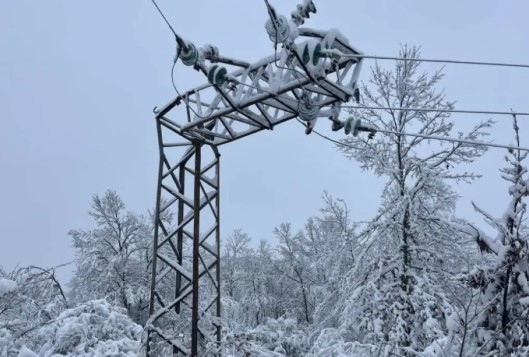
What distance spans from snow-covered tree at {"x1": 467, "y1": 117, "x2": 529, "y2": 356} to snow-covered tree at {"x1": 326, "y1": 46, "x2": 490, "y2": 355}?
6.19 m

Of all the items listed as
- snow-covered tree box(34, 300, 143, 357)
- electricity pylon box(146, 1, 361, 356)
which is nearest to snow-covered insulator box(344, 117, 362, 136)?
electricity pylon box(146, 1, 361, 356)

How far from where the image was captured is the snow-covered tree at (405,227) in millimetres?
10438

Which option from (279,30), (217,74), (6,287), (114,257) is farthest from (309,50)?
(114,257)

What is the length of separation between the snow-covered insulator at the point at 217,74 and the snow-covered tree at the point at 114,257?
14315 mm

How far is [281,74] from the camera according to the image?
198 inches

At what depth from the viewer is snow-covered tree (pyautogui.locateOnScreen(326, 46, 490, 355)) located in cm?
1044

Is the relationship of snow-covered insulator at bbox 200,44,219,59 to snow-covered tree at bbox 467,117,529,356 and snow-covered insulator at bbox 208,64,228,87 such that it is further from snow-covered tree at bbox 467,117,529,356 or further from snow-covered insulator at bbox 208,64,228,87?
snow-covered tree at bbox 467,117,529,356

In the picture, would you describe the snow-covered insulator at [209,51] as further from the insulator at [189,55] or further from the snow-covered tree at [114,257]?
the snow-covered tree at [114,257]

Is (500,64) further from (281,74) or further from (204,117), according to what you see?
(204,117)

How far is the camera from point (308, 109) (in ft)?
17.8

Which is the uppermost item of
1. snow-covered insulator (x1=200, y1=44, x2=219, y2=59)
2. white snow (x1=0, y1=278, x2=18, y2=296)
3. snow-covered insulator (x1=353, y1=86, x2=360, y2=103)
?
snow-covered insulator (x1=200, y1=44, x2=219, y2=59)

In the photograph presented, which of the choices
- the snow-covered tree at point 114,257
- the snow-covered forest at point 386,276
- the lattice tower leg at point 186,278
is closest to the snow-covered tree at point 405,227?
the snow-covered forest at point 386,276

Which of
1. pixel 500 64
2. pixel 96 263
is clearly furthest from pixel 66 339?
pixel 96 263

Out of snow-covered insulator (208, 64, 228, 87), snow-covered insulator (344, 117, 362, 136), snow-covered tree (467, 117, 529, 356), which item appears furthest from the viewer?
snow-covered insulator (344, 117, 362, 136)
